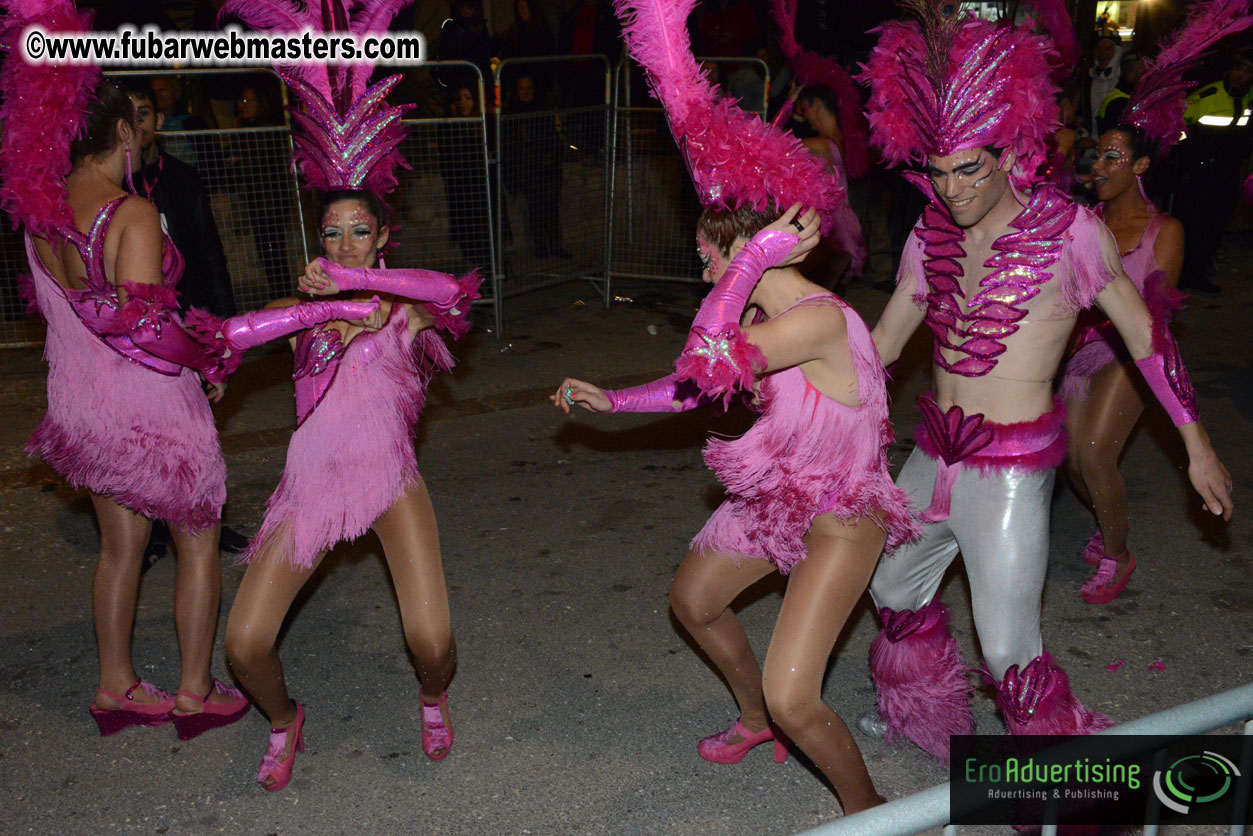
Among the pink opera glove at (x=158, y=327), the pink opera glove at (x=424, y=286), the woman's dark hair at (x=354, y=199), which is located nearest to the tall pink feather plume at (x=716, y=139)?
the pink opera glove at (x=424, y=286)

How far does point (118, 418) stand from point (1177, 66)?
4.10 metres

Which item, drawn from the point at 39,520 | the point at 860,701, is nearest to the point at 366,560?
the point at 39,520

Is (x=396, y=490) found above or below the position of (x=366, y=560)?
above

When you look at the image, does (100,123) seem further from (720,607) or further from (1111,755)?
(1111,755)

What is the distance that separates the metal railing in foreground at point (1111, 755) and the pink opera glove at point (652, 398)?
1586 mm

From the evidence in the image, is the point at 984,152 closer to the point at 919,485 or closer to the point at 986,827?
the point at 919,485

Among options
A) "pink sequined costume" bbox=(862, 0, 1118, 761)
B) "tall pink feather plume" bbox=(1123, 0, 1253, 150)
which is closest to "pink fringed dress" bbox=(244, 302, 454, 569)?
"pink sequined costume" bbox=(862, 0, 1118, 761)

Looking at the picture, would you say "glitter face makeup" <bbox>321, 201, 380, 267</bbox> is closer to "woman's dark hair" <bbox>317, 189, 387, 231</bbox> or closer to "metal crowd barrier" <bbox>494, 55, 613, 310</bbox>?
"woman's dark hair" <bbox>317, 189, 387, 231</bbox>

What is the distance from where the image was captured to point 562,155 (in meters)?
9.05

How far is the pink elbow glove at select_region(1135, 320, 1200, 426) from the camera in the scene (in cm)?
304

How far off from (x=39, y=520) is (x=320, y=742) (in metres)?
2.57

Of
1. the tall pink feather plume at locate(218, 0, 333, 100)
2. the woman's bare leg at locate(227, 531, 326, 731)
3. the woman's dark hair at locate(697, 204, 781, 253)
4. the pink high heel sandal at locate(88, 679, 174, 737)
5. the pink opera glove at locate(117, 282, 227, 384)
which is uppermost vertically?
the tall pink feather plume at locate(218, 0, 333, 100)

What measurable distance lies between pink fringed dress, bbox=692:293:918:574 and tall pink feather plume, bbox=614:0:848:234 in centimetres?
30

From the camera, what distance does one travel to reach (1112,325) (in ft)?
14.5
